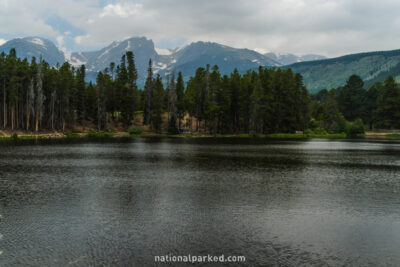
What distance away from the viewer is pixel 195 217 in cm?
1819

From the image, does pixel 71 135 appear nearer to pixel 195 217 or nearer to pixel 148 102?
pixel 148 102

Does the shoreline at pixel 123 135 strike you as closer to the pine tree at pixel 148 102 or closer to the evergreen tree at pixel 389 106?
the evergreen tree at pixel 389 106

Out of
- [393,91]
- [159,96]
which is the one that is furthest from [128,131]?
[393,91]

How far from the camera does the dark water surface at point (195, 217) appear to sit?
13312mm

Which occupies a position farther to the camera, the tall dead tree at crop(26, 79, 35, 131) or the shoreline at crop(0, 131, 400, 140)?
the tall dead tree at crop(26, 79, 35, 131)

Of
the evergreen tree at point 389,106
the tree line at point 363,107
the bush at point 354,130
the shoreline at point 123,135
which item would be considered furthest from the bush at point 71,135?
the evergreen tree at point 389,106

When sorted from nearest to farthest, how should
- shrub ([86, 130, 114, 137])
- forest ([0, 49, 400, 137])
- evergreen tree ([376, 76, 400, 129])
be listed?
forest ([0, 49, 400, 137])
shrub ([86, 130, 114, 137])
evergreen tree ([376, 76, 400, 129])

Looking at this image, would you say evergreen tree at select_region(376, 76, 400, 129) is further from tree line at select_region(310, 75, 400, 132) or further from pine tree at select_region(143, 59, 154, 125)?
pine tree at select_region(143, 59, 154, 125)

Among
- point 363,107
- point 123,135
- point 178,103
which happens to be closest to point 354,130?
point 363,107

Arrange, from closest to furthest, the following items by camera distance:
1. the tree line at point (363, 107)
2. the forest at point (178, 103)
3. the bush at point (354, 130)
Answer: the forest at point (178, 103), the bush at point (354, 130), the tree line at point (363, 107)

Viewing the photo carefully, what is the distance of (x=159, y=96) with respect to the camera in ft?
402

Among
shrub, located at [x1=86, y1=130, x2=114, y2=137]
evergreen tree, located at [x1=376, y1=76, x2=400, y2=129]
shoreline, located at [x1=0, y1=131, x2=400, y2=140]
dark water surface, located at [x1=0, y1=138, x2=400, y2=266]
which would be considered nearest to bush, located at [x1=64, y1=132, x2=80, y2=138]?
shoreline, located at [x1=0, y1=131, x2=400, y2=140]

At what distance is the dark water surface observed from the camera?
13.3 metres

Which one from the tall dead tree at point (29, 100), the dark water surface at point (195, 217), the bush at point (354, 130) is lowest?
the dark water surface at point (195, 217)
